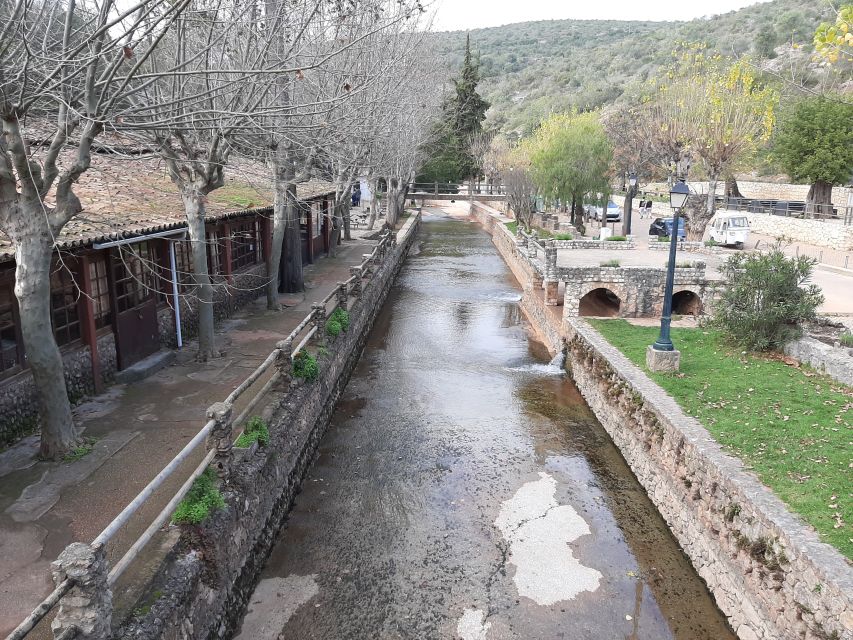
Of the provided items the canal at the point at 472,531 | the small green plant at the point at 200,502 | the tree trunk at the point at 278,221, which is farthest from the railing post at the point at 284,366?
the tree trunk at the point at 278,221

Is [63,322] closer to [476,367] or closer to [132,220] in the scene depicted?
[132,220]

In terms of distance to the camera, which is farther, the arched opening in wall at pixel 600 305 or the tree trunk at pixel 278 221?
the arched opening in wall at pixel 600 305

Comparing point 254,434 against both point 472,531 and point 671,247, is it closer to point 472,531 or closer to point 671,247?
point 472,531

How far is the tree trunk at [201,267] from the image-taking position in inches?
471

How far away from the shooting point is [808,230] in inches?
1373

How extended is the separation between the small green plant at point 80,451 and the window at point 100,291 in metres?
2.92

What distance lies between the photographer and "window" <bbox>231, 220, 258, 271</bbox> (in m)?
18.4

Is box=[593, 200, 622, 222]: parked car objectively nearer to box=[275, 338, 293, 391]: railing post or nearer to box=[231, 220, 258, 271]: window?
box=[231, 220, 258, 271]: window

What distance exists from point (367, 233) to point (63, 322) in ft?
92.6

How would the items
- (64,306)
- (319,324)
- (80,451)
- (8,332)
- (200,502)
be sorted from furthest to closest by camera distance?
(319,324) → (64,306) → (8,332) → (80,451) → (200,502)

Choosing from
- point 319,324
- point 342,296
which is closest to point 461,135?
point 342,296

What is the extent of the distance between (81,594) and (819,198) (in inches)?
1683

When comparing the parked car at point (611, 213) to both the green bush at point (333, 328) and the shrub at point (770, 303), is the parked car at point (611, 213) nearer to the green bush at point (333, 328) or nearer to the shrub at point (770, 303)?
the shrub at point (770, 303)

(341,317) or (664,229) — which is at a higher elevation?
(664,229)
